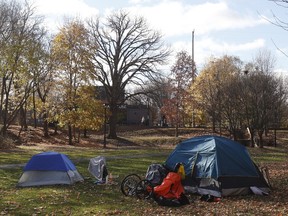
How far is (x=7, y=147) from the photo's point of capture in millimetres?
30156

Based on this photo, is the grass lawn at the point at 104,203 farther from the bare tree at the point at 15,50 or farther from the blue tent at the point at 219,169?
the bare tree at the point at 15,50

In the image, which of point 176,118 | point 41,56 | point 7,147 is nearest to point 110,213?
point 7,147

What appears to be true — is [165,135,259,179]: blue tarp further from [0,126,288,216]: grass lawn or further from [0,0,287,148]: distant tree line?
[0,0,287,148]: distant tree line

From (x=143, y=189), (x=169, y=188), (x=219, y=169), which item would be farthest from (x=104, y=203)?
(x=219, y=169)

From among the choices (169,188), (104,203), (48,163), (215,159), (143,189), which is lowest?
(104,203)

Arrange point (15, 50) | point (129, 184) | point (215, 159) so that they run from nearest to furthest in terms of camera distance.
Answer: point (129, 184) < point (215, 159) < point (15, 50)

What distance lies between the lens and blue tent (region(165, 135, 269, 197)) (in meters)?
12.0

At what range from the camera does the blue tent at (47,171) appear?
1377cm

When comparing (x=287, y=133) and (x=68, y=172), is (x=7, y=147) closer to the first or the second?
(x=68, y=172)

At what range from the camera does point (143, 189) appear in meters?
11.6

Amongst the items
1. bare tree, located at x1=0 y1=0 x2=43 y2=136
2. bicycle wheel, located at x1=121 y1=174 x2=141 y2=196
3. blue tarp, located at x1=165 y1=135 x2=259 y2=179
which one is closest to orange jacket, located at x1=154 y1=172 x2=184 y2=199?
bicycle wheel, located at x1=121 y1=174 x2=141 y2=196

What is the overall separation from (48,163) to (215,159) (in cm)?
580

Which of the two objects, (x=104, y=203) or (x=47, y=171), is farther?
(x=47, y=171)

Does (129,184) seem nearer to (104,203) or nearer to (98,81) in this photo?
(104,203)
